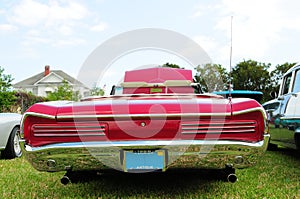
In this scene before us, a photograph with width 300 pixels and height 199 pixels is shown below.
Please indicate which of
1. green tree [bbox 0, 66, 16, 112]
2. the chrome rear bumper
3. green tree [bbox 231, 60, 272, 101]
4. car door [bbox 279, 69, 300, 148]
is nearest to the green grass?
the chrome rear bumper

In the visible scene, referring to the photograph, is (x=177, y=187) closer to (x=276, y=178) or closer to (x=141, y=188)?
(x=141, y=188)

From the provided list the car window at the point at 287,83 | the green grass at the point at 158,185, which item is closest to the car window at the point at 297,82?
the car window at the point at 287,83

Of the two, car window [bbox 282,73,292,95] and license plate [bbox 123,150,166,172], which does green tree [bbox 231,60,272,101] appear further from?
license plate [bbox 123,150,166,172]

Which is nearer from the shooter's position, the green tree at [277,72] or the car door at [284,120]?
the car door at [284,120]

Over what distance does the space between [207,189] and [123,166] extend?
125 centimetres

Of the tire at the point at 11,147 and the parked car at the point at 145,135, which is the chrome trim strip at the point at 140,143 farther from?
the tire at the point at 11,147

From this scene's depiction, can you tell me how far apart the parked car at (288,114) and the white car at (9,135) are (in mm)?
4761

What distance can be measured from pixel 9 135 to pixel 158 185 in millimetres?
3661

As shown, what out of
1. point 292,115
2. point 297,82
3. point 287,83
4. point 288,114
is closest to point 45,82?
point 287,83

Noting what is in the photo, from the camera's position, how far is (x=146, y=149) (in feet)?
10.3

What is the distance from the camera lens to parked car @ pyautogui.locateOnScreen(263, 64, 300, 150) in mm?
4824

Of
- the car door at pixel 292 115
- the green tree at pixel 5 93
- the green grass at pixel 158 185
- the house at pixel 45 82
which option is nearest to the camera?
the green grass at pixel 158 185

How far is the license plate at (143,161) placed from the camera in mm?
3090

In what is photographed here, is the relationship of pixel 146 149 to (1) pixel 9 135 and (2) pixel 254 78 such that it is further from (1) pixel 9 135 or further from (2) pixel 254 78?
(2) pixel 254 78
